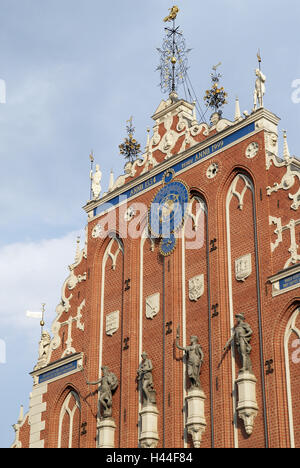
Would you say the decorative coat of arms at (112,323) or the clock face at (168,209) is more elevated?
the clock face at (168,209)

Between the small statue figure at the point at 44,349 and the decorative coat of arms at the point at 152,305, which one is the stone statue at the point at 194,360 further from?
the small statue figure at the point at 44,349

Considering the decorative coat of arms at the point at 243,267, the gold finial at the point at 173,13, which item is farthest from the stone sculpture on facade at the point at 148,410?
the gold finial at the point at 173,13

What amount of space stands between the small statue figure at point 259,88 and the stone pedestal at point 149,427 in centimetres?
927

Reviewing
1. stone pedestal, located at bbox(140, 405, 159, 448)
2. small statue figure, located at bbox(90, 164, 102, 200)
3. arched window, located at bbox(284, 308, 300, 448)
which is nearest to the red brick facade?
arched window, located at bbox(284, 308, 300, 448)

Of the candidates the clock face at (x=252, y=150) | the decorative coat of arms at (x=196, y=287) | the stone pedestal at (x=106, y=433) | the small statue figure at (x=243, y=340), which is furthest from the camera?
the stone pedestal at (x=106, y=433)

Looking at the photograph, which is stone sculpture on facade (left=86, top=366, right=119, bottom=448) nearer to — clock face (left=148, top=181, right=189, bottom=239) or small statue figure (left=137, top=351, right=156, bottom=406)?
small statue figure (left=137, top=351, right=156, bottom=406)

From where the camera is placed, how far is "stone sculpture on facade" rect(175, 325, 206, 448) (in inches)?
962

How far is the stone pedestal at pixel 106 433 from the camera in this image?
27219mm

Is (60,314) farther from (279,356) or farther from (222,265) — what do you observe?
(279,356)

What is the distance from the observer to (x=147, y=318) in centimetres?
2791

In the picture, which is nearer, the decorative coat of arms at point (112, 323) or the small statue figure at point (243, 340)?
the small statue figure at point (243, 340)
